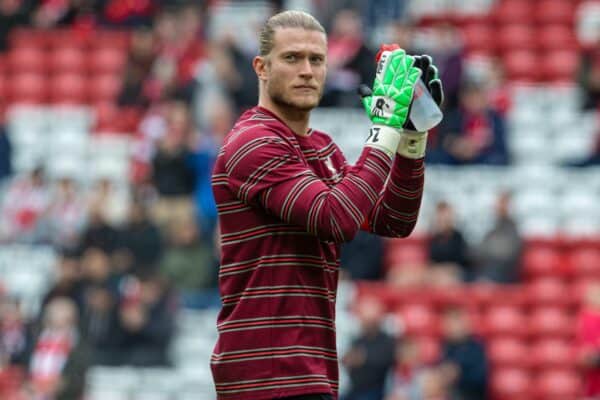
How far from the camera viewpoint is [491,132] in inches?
475

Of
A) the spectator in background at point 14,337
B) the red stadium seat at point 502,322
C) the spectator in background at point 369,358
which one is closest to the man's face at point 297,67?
the spectator in background at point 369,358

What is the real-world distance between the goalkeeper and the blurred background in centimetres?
582

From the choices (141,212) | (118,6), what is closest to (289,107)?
(141,212)

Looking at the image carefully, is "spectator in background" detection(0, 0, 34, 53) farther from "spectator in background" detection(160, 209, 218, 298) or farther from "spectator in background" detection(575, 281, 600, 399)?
"spectator in background" detection(575, 281, 600, 399)

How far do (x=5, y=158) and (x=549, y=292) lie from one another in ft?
17.3

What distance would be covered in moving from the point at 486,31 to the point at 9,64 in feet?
15.9

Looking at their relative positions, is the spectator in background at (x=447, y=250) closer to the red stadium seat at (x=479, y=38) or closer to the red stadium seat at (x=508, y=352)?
the red stadium seat at (x=508, y=352)

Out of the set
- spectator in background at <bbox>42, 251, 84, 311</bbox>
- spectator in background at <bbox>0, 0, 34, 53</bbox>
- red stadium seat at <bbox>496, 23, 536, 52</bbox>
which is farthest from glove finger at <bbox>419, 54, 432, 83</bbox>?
spectator in background at <bbox>0, 0, 34, 53</bbox>

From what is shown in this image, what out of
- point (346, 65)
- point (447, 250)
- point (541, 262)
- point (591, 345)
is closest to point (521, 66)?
point (346, 65)

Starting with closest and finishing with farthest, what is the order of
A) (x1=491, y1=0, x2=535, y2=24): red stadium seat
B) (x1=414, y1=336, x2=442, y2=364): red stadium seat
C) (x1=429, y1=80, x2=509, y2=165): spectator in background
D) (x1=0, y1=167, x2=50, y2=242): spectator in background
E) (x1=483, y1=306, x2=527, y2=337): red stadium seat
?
(x1=414, y1=336, x2=442, y2=364): red stadium seat
(x1=483, y1=306, x2=527, y2=337): red stadium seat
(x1=429, y1=80, x2=509, y2=165): spectator in background
(x1=0, y1=167, x2=50, y2=242): spectator in background
(x1=491, y1=0, x2=535, y2=24): red stadium seat

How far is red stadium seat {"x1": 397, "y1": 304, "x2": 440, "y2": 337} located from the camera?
11.0 metres

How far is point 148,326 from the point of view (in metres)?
11.3

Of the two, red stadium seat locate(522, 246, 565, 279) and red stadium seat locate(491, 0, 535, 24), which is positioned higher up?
red stadium seat locate(491, 0, 535, 24)

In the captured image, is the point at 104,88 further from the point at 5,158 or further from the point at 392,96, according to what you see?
the point at 392,96
